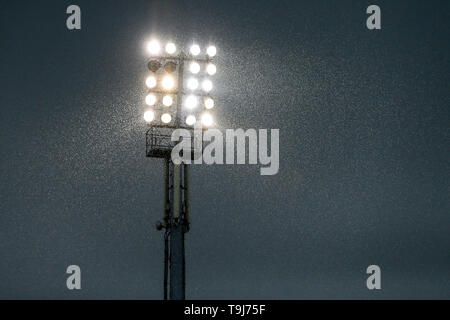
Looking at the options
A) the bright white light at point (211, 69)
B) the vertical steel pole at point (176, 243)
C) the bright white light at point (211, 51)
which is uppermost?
the bright white light at point (211, 51)

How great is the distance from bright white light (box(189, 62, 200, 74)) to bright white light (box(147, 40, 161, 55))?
37.1 inches

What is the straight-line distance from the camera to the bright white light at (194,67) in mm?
14922

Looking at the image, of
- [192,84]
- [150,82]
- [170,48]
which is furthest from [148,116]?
[170,48]

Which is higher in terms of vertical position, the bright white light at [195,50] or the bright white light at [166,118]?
the bright white light at [195,50]

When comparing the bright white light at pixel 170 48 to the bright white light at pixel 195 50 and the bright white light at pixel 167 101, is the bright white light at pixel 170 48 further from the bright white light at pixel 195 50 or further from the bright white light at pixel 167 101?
the bright white light at pixel 167 101

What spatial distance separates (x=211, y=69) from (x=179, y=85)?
1029 mm

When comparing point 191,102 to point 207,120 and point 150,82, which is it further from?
point 150,82

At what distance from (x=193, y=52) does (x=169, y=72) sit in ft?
2.76

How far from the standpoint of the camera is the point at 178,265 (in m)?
14.4

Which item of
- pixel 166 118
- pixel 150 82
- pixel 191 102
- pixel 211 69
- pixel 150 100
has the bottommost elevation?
pixel 166 118

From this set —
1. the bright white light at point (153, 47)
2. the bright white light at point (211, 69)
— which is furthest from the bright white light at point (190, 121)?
the bright white light at point (153, 47)

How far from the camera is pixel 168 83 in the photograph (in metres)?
14.7

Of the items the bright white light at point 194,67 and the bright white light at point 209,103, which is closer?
the bright white light at point 209,103
